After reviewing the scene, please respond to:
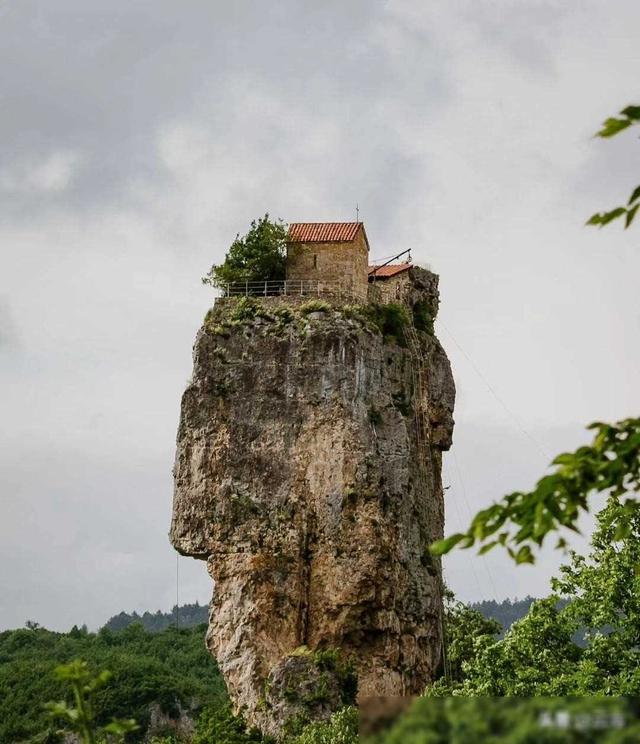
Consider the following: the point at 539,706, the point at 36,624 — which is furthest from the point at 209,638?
the point at 36,624

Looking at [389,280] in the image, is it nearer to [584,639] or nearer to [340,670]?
[340,670]

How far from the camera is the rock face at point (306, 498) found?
33.1 m

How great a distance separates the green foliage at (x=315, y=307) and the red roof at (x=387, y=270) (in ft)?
15.9

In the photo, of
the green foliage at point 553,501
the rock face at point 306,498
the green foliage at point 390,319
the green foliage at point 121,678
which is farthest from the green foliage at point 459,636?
the green foliage at point 553,501

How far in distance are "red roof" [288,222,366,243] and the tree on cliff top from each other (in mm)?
553

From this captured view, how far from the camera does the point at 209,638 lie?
33812 mm

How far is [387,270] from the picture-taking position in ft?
136

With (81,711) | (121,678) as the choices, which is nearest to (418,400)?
(81,711)

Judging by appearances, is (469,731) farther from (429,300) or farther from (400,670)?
(429,300)

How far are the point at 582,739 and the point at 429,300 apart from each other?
3789cm

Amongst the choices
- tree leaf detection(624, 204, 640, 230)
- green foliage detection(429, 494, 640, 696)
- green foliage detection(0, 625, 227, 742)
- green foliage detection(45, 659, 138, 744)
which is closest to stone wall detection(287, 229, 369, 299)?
Result: green foliage detection(429, 494, 640, 696)

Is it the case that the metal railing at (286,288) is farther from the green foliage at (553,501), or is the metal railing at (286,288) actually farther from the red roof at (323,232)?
the green foliage at (553,501)

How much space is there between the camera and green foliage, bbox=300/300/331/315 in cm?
3614

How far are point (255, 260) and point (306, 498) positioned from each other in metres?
8.55
